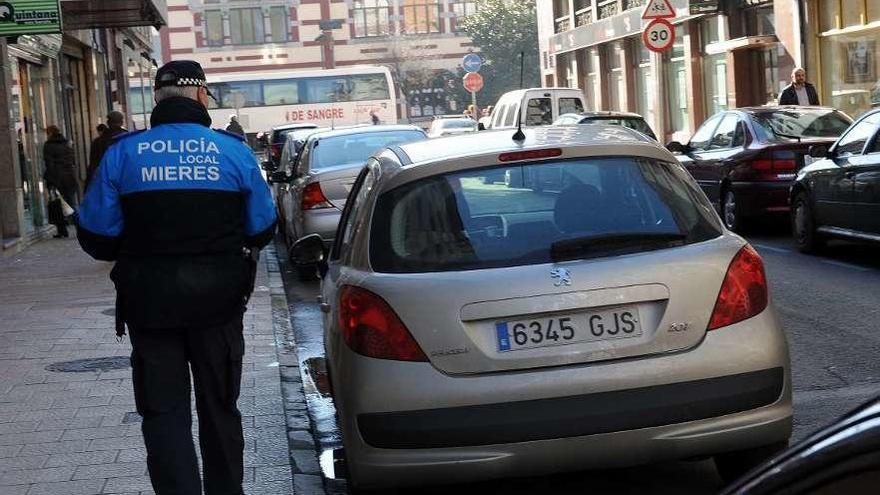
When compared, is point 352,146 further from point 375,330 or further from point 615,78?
point 615,78

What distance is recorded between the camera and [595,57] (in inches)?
1845

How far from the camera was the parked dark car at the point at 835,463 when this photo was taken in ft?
5.34

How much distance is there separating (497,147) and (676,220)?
0.77 metres

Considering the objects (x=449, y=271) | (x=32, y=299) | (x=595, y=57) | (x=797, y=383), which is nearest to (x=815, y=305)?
(x=797, y=383)

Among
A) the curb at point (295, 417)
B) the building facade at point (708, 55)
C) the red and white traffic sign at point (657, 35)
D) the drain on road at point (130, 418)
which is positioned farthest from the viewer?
the building facade at point (708, 55)

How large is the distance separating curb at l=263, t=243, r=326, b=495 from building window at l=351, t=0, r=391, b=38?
78.9 m

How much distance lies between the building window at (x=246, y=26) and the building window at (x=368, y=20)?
6133 millimetres

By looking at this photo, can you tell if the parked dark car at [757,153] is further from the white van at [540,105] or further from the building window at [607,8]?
the building window at [607,8]

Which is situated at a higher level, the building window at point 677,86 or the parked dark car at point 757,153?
the building window at point 677,86

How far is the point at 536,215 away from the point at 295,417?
105 inches

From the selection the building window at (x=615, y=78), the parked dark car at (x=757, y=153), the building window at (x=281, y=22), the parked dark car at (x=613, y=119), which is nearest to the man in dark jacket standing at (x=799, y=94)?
the parked dark car at (x=613, y=119)

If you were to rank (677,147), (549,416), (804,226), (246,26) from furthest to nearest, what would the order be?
(246,26) → (677,147) → (804,226) → (549,416)

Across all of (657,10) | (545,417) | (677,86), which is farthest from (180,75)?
(677,86)

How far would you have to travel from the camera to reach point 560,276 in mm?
4957
